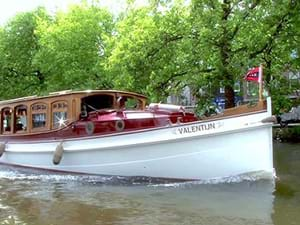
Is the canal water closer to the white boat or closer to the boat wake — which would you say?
the boat wake

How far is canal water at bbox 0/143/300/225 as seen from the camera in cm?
983

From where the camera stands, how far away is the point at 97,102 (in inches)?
639

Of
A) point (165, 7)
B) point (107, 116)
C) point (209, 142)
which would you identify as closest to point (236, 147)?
point (209, 142)

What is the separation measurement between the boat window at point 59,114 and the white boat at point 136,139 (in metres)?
0.03

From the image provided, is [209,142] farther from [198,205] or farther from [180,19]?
[180,19]

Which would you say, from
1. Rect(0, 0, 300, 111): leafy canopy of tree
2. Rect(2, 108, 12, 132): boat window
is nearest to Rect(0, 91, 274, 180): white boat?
Rect(2, 108, 12, 132): boat window

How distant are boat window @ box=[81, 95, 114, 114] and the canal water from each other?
2.11 m

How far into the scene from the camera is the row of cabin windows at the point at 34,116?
16000mm

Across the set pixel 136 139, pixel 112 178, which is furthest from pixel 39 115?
pixel 136 139

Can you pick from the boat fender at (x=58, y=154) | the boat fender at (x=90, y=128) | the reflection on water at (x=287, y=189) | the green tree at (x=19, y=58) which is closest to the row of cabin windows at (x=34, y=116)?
the boat fender at (x=58, y=154)

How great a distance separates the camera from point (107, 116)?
591 inches

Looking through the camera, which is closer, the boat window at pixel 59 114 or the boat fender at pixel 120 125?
the boat fender at pixel 120 125

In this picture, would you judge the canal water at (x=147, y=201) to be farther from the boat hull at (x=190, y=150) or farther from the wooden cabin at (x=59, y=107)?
the wooden cabin at (x=59, y=107)

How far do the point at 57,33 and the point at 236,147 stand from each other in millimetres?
21467
